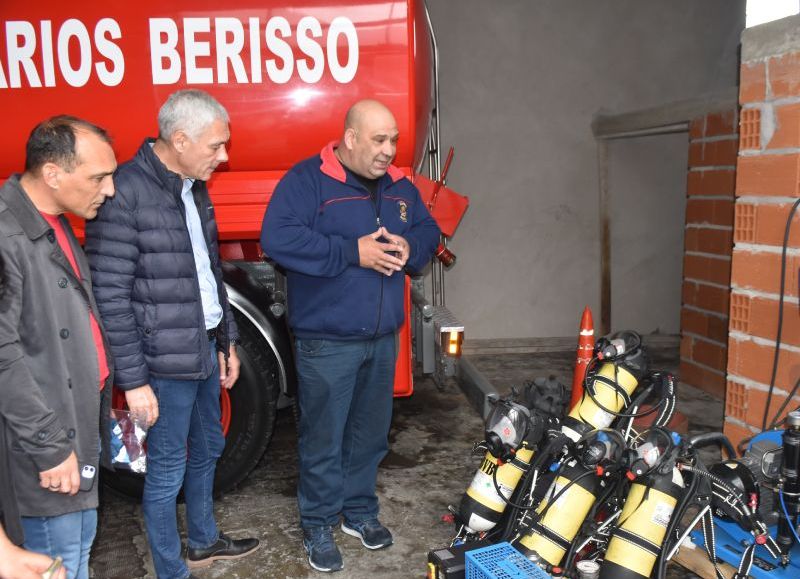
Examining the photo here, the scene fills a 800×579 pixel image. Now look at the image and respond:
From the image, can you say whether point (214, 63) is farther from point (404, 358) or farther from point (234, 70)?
point (404, 358)

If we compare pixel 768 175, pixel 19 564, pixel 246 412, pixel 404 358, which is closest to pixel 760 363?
pixel 768 175

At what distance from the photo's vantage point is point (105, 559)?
124 inches

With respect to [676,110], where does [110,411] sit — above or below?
below

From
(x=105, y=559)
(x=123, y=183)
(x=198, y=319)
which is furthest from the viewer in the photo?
(x=105, y=559)

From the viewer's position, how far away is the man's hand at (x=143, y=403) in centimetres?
247

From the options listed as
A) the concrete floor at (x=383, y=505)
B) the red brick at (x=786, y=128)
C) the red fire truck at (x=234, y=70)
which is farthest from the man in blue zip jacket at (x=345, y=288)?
the red brick at (x=786, y=128)

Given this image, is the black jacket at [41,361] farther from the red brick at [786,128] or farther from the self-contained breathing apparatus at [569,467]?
the red brick at [786,128]

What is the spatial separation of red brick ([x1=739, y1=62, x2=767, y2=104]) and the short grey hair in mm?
2257

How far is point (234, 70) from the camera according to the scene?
2959 mm

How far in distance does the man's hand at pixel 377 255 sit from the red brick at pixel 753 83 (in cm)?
169

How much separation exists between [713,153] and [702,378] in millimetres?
1684

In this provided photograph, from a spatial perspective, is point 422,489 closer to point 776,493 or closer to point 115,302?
point 776,493

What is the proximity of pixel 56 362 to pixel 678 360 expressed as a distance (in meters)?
5.62

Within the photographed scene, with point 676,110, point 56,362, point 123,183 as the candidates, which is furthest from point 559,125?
point 56,362
